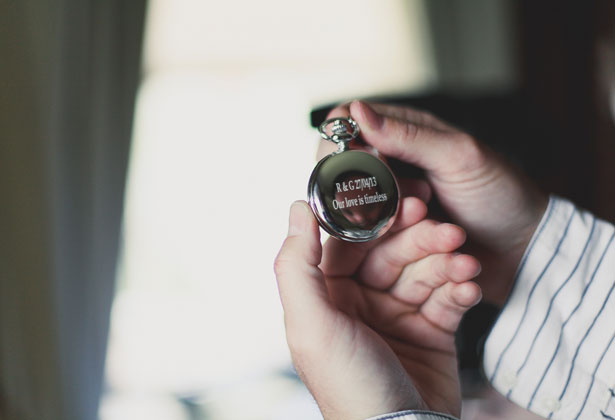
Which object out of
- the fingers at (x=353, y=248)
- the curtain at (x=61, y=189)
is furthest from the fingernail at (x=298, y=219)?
the curtain at (x=61, y=189)

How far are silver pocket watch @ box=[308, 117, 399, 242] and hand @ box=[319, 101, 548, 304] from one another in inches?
1.2

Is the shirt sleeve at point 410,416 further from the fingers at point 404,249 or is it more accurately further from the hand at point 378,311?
the fingers at point 404,249

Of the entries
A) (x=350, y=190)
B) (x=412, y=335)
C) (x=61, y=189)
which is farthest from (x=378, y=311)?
(x=61, y=189)

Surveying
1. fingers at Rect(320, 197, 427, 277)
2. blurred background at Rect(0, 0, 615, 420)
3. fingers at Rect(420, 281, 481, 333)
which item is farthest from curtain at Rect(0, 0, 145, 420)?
fingers at Rect(420, 281, 481, 333)

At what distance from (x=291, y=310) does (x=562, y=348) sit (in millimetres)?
472

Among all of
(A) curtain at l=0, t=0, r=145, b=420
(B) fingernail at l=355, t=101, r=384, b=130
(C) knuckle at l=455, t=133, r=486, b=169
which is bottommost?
(A) curtain at l=0, t=0, r=145, b=420

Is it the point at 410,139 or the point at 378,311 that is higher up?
the point at 410,139

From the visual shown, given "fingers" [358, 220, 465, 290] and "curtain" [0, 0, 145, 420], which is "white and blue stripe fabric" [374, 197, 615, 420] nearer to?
"fingers" [358, 220, 465, 290]

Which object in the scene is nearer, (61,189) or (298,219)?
(298,219)

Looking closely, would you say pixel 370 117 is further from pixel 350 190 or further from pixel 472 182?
pixel 472 182

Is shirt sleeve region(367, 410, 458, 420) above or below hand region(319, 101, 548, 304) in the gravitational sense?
below

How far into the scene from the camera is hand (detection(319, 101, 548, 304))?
843mm

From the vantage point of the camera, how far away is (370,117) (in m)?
0.82

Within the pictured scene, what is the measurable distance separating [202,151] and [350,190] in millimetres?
1650
